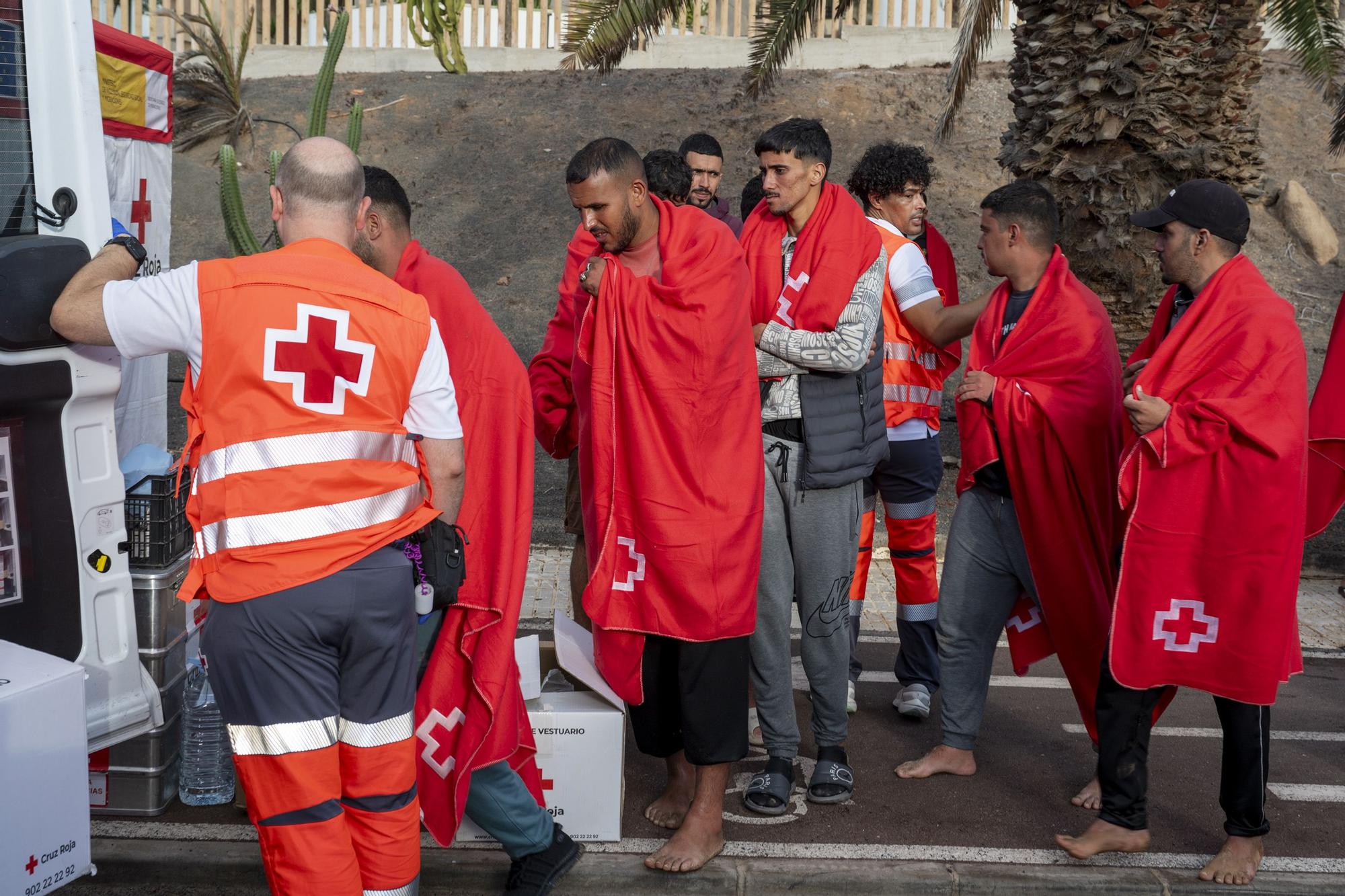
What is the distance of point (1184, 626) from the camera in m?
3.99

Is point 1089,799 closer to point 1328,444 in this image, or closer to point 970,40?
point 1328,444

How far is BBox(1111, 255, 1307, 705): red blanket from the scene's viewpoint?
12.7 feet

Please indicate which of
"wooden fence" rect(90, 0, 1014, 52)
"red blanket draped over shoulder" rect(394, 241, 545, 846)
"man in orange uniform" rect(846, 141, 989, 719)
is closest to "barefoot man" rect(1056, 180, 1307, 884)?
"man in orange uniform" rect(846, 141, 989, 719)

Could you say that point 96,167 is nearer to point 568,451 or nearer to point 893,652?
point 568,451

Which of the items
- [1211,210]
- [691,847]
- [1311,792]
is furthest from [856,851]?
[1211,210]

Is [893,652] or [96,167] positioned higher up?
[96,167]

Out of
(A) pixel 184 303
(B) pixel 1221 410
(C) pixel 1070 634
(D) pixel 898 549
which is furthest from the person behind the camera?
(D) pixel 898 549

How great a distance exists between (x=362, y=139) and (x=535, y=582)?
41.1 ft

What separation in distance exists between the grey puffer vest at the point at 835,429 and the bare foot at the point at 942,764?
3.73 feet

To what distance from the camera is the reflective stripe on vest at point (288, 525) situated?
9.39 feet

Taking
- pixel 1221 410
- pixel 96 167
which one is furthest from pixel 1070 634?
pixel 96 167

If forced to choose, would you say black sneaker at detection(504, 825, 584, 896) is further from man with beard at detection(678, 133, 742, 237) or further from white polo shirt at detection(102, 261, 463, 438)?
man with beard at detection(678, 133, 742, 237)

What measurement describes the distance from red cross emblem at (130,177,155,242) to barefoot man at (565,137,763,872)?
11.9ft

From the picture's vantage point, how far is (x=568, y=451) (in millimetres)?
4949
